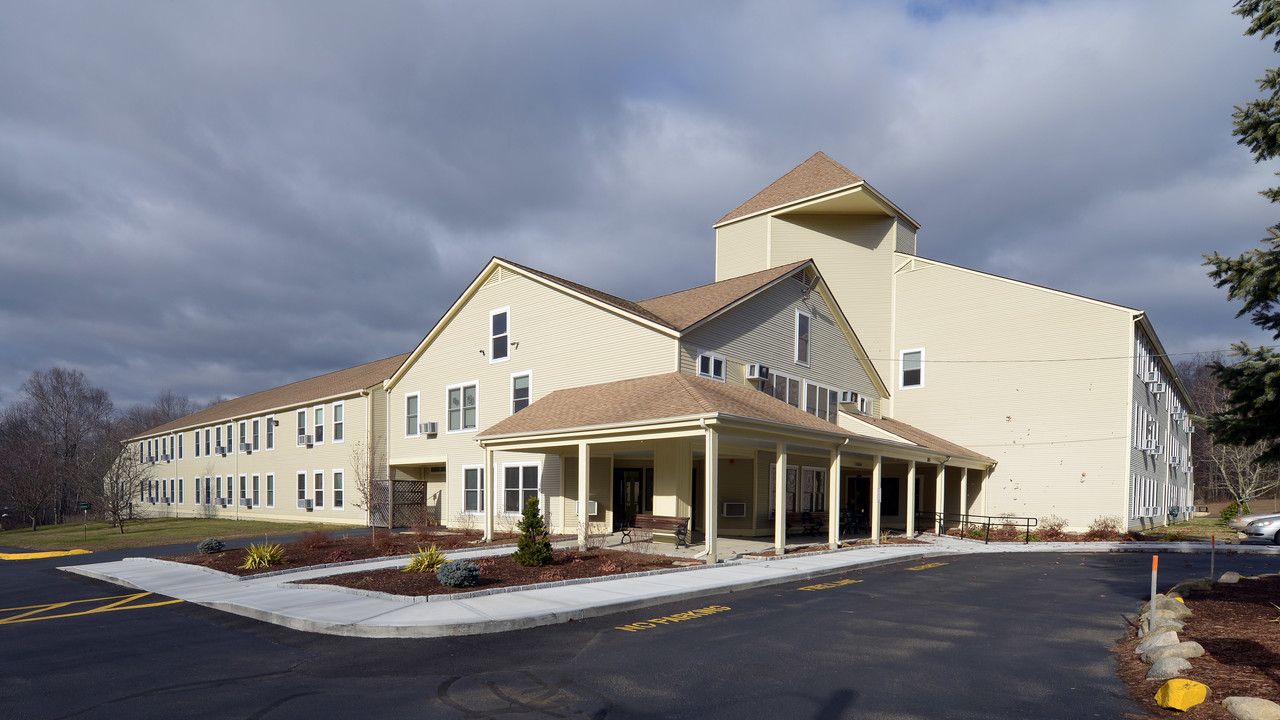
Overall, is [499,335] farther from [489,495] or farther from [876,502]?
[876,502]

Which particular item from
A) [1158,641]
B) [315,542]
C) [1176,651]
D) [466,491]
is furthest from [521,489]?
[1176,651]

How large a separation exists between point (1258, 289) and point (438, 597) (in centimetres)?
1176

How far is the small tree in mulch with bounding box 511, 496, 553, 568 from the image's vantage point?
15.0 metres

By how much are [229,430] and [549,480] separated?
2880cm

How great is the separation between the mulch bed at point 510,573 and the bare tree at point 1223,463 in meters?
32.1

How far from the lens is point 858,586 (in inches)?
547

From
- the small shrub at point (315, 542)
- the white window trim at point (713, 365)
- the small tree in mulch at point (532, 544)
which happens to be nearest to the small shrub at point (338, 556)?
the small shrub at point (315, 542)

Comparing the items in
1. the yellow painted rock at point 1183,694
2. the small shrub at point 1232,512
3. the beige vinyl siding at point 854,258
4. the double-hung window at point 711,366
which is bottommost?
the small shrub at point 1232,512

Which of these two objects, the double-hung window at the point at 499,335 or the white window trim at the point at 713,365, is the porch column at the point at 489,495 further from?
the white window trim at the point at 713,365

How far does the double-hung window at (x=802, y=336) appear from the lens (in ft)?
84.1

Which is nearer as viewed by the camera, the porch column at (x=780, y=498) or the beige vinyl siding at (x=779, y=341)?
the porch column at (x=780, y=498)

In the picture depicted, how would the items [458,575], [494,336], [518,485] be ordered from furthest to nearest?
[494,336] → [518,485] → [458,575]

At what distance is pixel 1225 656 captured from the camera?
7.77 m

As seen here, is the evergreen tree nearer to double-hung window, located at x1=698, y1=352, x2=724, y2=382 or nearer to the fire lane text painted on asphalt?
the fire lane text painted on asphalt
